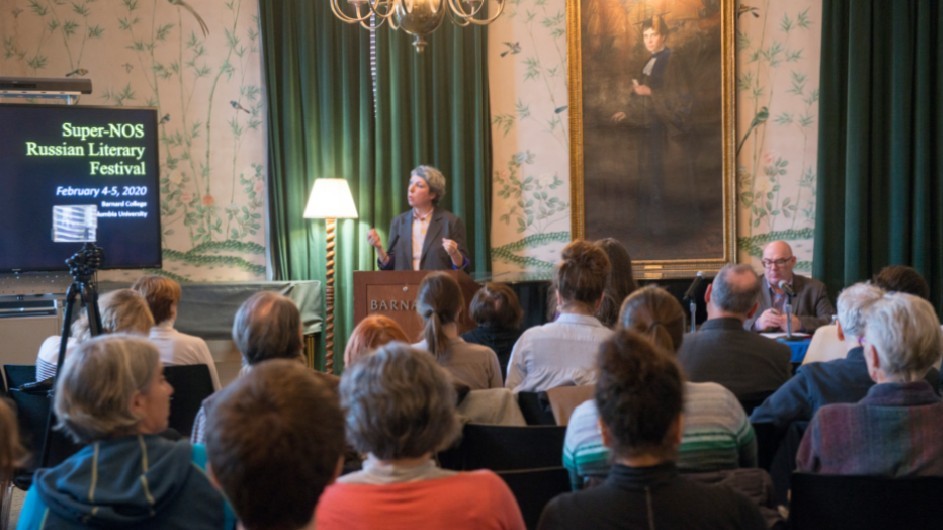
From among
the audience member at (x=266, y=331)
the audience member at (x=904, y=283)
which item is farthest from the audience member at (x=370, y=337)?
the audience member at (x=904, y=283)

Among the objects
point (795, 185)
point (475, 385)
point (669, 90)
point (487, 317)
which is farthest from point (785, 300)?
point (475, 385)

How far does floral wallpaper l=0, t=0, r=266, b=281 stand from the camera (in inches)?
281

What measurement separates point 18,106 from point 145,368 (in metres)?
5.05

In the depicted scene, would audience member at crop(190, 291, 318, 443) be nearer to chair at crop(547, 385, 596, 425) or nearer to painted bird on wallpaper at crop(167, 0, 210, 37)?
chair at crop(547, 385, 596, 425)

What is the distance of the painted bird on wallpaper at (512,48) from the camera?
7242 millimetres

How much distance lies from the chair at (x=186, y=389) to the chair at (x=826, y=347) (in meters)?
2.20

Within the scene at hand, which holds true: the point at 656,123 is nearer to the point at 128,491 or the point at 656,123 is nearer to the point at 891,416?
the point at 891,416

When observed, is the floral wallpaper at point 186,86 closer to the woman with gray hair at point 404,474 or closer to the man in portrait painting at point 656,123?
the man in portrait painting at point 656,123

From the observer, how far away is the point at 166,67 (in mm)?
7242

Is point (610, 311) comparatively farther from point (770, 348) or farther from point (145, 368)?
point (145, 368)

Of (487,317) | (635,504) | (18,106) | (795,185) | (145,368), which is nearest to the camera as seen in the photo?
(635,504)

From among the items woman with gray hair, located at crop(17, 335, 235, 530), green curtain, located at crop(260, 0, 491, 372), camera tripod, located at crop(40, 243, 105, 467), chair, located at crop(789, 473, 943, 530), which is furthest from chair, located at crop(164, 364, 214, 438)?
green curtain, located at crop(260, 0, 491, 372)

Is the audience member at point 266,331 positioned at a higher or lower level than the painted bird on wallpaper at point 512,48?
lower

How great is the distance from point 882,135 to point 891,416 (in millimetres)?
4800
